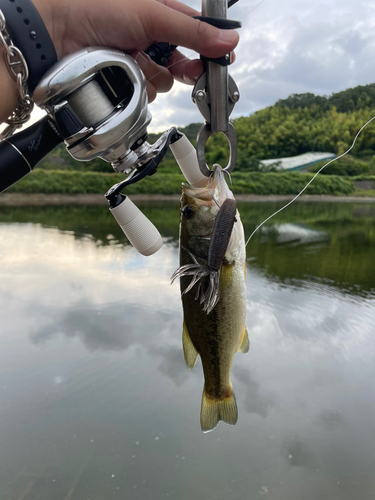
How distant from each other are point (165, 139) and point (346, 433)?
158 inches

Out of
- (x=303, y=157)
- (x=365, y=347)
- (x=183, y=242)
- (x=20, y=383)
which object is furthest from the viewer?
(x=303, y=157)

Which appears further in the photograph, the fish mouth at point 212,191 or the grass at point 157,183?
the grass at point 157,183

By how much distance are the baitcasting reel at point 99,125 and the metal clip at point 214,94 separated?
0.14 metres

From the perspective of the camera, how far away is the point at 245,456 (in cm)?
351

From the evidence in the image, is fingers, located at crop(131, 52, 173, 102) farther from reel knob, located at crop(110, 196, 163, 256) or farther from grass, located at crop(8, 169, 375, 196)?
grass, located at crop(8, 169, 375, 196)

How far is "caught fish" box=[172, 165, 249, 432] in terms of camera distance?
1.07m

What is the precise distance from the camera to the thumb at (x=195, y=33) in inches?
38.1

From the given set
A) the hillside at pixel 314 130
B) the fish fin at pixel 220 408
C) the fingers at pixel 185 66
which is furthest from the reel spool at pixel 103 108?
the hillside at pixel 314 130

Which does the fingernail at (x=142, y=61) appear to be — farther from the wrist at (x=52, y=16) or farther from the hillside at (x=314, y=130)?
the hillside at (x=314, y=130)

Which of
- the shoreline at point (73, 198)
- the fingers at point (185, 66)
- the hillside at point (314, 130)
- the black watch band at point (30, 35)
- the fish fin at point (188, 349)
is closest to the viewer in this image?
the black watch band at point (30, 35)

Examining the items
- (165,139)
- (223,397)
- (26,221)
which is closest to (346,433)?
(223,397)

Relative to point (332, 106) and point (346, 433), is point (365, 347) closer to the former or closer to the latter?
point (346, 433)

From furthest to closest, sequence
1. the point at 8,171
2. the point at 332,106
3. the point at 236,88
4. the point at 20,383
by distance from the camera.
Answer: the point at 332,106 → the point at 20,383 → the point at 236,88 → the point at 8,171

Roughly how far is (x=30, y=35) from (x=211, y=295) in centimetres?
79
